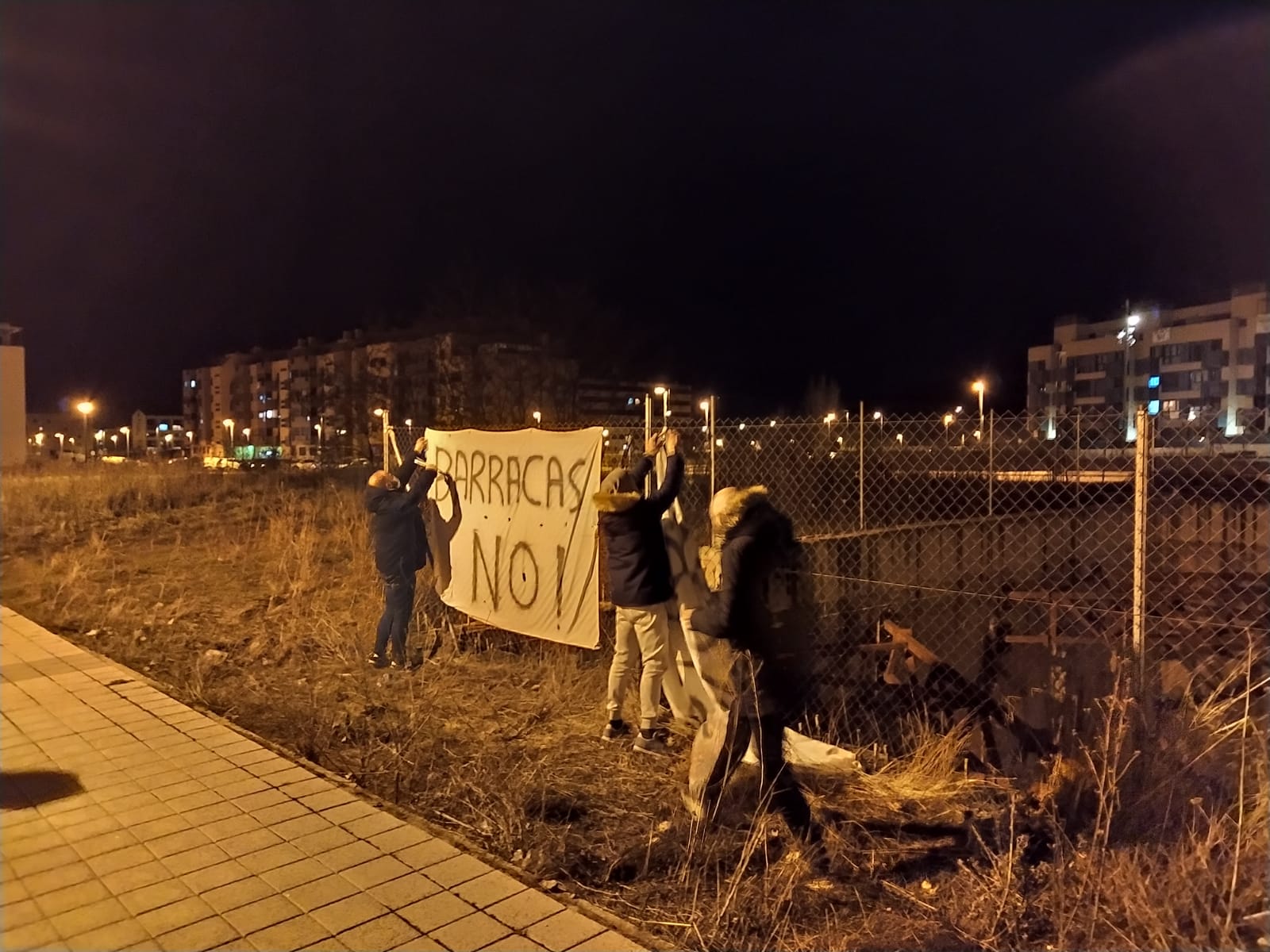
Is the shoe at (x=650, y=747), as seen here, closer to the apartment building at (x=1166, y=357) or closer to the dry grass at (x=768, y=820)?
the dry grass at (x=768, y=820)

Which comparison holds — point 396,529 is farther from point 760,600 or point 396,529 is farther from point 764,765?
point 764,765

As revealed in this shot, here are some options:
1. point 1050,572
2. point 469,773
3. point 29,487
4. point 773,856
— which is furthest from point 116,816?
point 29,487

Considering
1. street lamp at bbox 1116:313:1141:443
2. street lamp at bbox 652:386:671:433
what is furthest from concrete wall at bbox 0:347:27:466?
street lamp at bbox 1116:313:1141:443

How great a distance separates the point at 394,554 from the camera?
7078mm

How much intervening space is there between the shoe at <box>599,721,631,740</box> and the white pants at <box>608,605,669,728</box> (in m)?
0.03

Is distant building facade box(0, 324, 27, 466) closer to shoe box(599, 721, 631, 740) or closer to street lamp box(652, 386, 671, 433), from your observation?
street lamp box(652, 386, 671, 433)

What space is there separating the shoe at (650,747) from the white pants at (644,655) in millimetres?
84

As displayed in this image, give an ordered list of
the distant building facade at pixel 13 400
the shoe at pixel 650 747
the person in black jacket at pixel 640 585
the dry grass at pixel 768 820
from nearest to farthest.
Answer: the dry grass at pixel 768 820
the shoe at pixel 650 747
the person in black jacket at pixel 640 585
the distant building facade at pixel 13 400

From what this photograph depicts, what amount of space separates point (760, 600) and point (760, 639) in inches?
6.9

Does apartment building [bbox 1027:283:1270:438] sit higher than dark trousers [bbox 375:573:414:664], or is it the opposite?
apartment building [bbox 1027:283:1270:438]

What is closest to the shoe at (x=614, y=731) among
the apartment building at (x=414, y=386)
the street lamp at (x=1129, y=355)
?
the street lamp at (x=1129, y=355)

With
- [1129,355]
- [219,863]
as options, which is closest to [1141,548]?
[219,863]

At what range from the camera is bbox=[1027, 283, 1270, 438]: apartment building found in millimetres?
56500

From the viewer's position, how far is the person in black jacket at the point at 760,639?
13.1ft
